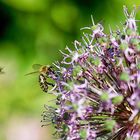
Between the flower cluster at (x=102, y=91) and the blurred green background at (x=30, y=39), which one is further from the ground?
the blurred green background at (x=30, y=39)

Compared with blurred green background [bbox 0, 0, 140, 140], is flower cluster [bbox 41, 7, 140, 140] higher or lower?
lower

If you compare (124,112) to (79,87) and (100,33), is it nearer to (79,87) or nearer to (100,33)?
(79,87)

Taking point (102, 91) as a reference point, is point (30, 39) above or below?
above

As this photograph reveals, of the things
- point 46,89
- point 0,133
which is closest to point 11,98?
point 0,133

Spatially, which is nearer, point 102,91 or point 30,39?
point 102,91

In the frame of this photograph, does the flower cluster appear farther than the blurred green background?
No
